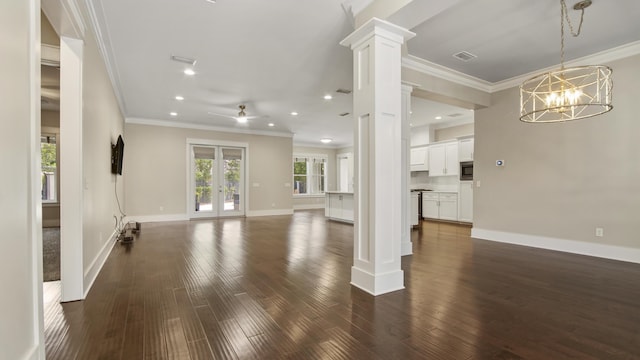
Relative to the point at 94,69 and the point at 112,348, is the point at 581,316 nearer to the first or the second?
the point at 112,348

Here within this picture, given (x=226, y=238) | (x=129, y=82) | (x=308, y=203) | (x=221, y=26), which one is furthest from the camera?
(x=308, y=203)

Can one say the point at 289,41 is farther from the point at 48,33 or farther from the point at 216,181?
the point at 216,181

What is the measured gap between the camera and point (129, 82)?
5129 mm

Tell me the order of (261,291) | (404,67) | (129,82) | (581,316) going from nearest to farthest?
(581,316), (261,291), (404,67), (129,82)

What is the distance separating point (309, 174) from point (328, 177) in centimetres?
96

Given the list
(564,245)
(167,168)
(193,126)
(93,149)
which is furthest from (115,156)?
(564,245)

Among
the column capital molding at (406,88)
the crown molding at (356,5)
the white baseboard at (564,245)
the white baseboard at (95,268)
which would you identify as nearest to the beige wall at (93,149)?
the white baseboard at (95,268)

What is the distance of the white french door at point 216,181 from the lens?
28.3 ft

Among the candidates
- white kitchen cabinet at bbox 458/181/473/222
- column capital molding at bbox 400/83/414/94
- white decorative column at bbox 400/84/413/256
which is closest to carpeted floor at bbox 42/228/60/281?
white decorative column at bbox 400/84/413/256

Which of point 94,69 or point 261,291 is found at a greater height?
point 94,69

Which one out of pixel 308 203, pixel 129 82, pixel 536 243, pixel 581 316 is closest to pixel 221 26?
pixel 129 82

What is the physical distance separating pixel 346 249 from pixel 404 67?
2.97 m

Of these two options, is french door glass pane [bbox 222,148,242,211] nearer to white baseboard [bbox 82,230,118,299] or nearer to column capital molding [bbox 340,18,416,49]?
white baseboard [bbox 82,230,118,299]

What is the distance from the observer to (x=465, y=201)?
765 centimetres
